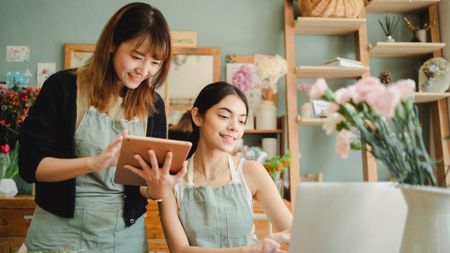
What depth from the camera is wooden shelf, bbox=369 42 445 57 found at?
9.57 feet

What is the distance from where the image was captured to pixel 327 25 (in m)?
2.95

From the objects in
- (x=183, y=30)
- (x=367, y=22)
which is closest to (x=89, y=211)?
(x=183, y=30)

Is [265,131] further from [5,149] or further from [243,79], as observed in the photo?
[5,149]

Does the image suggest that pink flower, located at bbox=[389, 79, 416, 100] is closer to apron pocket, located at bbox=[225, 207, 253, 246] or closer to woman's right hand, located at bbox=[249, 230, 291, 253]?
woman's right hand, located at bbox=[249, 230, 291, 253]

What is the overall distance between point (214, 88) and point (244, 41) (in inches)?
68.4

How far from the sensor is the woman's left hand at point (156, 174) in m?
1.07

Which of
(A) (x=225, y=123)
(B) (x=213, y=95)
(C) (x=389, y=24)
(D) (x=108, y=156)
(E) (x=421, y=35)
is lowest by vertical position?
(D) (x=108, y=156)

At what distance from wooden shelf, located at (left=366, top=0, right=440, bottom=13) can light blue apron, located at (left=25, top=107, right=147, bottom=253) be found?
8.39ft

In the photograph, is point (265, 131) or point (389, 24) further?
point (389, 24)

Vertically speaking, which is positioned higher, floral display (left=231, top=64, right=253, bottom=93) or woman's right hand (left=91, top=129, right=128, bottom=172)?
floral display (left=231, top=64, right=253, bottom=93)

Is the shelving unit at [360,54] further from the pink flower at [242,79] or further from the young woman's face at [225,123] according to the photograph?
the young woman's face at [225,123]

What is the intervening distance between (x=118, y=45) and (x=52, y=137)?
369 mm

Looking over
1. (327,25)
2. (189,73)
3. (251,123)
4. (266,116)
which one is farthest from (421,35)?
(189,73)

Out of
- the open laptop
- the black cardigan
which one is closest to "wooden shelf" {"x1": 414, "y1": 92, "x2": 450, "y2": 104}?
the open laptop
